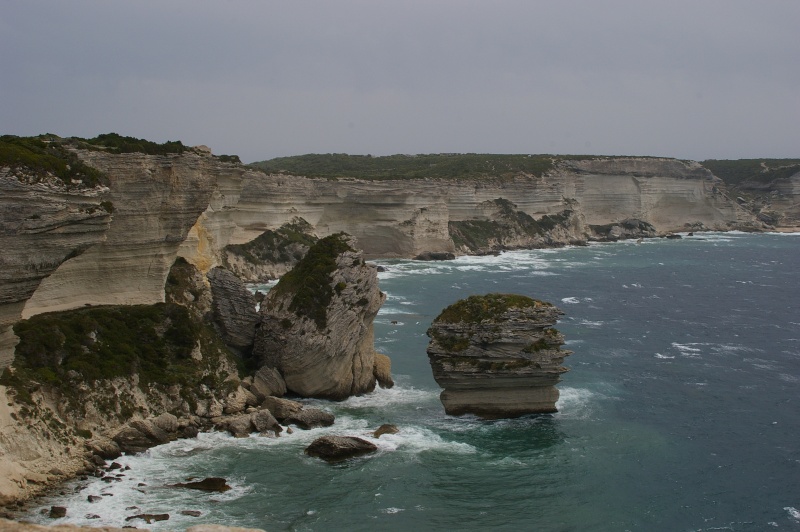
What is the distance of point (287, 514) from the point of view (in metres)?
22.9

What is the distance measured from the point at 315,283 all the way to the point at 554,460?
13.6 meters

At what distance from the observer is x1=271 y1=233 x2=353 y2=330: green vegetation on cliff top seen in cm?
3422

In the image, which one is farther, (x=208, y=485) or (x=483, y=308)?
(x=483, y=308)

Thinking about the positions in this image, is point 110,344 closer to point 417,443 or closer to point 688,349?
point 417,443

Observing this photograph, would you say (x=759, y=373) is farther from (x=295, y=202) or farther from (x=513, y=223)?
(x=513, y=223)

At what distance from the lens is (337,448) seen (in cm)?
2722

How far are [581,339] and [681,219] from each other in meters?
96.2

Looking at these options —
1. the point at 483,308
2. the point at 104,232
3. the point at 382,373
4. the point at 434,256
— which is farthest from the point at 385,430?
the point at 434,256

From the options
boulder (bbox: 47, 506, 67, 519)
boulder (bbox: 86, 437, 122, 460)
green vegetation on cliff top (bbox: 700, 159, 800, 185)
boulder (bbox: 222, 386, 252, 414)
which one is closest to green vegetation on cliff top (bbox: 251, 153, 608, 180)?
green vegetation on cliff top (bbox: 700, 159, 800, 185)

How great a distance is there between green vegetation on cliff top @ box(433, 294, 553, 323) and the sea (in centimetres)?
412

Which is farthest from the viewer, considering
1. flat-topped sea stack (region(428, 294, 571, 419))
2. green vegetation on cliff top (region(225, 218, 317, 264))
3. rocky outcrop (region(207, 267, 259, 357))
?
green vegetation on cliff top (region(225, 218, 317, 264))

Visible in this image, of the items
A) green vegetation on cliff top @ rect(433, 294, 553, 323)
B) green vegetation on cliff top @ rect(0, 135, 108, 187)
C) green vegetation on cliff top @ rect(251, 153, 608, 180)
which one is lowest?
green vegetation on cliff top @ rect(433, 294, 553, 323)

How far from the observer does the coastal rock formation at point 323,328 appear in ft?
111

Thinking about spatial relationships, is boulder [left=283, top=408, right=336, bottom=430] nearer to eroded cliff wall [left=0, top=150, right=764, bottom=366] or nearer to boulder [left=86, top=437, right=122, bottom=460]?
boulder [left=86, top=437, right=122, bottom=460]
